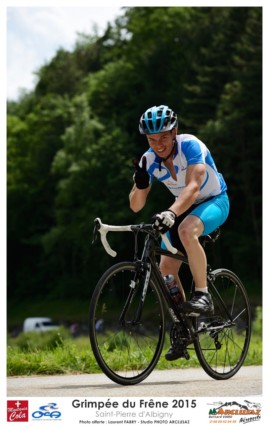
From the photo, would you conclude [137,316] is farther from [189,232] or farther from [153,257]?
[189,232]

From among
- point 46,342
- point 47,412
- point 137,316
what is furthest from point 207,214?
point 46,342

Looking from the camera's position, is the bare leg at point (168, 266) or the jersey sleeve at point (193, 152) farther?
Result: the bare leg at point (168, 266)


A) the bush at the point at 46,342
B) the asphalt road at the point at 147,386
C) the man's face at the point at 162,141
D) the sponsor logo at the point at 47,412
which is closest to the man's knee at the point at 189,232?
the man's face at the point at 162,141

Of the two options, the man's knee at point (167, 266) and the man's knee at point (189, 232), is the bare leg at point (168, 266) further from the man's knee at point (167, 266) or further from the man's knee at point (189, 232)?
the man's knee at point (189, 232)

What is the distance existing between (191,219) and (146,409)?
5.11 feet

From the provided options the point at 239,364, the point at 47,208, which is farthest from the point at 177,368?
the point at 47,208

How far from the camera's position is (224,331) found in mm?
8422

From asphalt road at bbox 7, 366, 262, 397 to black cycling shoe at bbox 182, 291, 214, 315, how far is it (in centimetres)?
59

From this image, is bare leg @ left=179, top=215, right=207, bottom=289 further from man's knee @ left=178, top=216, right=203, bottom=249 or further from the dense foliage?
the dense foliage

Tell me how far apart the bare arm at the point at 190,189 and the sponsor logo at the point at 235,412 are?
4.76ft

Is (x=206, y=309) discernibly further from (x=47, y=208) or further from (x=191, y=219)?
(x=47, y=208)

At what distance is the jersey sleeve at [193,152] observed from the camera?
7273mm

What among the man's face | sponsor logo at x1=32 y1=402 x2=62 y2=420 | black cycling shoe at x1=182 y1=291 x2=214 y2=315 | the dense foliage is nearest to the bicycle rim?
black cycling shoe at x1=182 y1=291 x2=214 y2=315

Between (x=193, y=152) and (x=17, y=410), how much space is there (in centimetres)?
232
